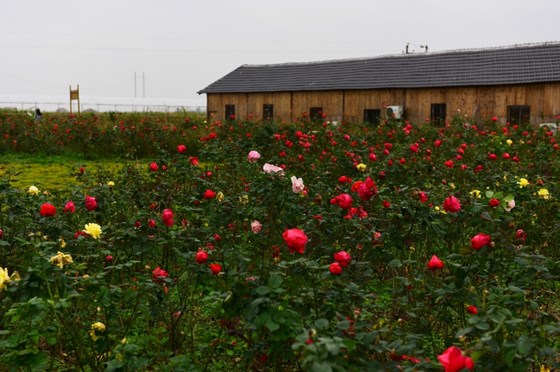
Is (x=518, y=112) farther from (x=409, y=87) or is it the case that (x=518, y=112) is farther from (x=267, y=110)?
(x=267, y=110)

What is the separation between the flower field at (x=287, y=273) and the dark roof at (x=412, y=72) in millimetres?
13997

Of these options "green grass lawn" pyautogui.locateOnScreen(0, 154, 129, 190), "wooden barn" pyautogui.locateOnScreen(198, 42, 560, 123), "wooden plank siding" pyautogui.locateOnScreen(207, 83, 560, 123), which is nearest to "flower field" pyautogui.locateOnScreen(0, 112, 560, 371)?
"green grass lawn" pyautogui.locateOnScreen(0, 154, 129, 190)

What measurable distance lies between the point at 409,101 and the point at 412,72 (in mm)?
1710

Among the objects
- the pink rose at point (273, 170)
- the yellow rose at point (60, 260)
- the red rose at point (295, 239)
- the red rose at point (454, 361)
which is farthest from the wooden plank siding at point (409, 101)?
the red rose at point (454, 361)

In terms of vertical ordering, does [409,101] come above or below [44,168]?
above

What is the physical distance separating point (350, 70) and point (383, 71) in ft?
6.16

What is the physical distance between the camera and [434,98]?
21828 mm

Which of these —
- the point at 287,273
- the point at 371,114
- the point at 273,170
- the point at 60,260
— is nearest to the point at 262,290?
the point at 287,273

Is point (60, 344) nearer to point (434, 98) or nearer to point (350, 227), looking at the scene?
point (350, 227)

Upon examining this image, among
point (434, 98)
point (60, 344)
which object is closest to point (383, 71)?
point (434, 98)

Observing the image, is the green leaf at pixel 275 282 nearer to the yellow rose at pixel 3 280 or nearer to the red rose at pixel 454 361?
the red rose at pixel 454 361

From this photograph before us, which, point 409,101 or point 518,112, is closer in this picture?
point 518,112

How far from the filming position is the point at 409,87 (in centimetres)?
2214

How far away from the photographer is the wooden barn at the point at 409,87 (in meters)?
19.8
